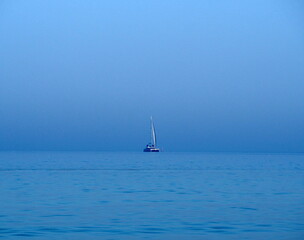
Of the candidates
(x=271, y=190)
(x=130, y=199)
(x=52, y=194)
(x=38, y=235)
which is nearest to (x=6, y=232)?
(x=38, y=235)

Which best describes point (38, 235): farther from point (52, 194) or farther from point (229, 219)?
point (52, 194)

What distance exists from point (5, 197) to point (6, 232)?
42.4 feet

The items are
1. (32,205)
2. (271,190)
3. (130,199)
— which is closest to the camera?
(32,205)

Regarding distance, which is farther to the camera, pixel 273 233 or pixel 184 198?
pixel 184 198

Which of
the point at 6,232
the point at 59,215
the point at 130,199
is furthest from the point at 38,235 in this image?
the point at 130,199

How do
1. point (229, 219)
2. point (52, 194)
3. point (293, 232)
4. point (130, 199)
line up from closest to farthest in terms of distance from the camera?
point (293, 232) < point (229, 219) < point (130, 199) < point (52, 194)

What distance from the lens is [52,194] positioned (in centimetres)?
3659

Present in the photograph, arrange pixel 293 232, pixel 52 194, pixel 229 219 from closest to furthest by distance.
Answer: pixel 293 232
pixel 229 219
pixel 52 194

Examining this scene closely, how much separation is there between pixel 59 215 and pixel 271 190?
19048 millimetres

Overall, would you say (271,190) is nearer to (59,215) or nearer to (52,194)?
(52,194)

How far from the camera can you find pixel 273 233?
2198 centimetres

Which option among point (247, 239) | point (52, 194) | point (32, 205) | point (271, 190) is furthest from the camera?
point (271, 190)

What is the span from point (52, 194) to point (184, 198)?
7894 mm

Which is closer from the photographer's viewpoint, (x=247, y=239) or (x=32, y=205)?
(x=247, y=239)
